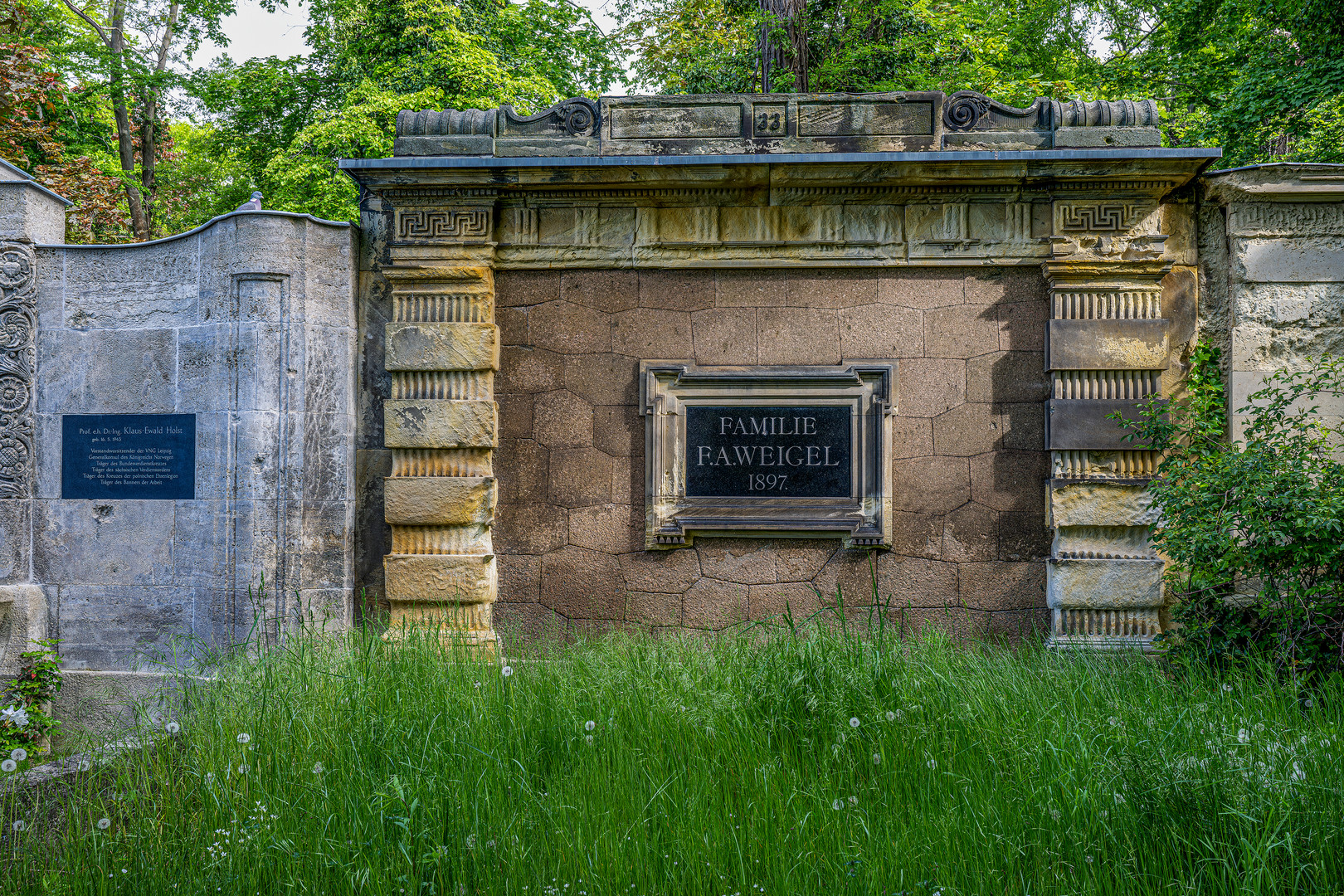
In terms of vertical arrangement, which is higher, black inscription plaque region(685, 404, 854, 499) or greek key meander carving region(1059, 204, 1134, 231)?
greek key meander carving region(1059, 204, 1134, 231)

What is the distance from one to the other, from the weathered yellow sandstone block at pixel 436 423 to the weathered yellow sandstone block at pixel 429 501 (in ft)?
0.85

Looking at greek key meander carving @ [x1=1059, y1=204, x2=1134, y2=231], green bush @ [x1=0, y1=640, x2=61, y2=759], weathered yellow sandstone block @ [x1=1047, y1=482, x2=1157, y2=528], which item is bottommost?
green bush @ [x1=0, y1=640, x2=61, y2=759]

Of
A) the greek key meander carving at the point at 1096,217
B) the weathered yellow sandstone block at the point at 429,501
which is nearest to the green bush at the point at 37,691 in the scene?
the weathered yellow sandstone block at the point at 429,501

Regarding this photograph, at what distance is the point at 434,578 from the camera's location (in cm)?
587

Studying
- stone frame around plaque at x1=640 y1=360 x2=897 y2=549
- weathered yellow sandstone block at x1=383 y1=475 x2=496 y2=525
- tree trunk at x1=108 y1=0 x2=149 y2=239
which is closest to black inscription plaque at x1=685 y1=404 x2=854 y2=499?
stone frame around plaque at x1=640 y1=360 x2=897 y2=549

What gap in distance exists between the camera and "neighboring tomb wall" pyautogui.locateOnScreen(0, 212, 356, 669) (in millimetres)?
5793

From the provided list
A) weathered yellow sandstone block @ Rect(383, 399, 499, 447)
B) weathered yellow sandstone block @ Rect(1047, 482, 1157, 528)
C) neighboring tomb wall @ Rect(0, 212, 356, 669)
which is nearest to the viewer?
weathered yellow sandstone block @ Rect(1047, 482, 1157, 528)

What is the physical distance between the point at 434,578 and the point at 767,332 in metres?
2.89

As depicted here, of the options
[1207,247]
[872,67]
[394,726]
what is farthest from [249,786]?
[872,67]

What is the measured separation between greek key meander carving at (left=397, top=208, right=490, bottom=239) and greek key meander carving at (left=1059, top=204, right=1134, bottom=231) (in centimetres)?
401

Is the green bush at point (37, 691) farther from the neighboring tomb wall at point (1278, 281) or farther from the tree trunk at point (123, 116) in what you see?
the tree trunk at point (123, 116)

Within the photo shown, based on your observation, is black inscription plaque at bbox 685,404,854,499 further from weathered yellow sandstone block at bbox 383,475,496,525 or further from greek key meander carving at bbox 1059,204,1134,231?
greek key meander carving at bbox 1059,204,1134,231

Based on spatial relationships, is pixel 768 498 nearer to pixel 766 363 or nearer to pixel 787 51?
pixel 766 363

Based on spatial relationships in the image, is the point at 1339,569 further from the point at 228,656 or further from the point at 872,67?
the point at 872,67
